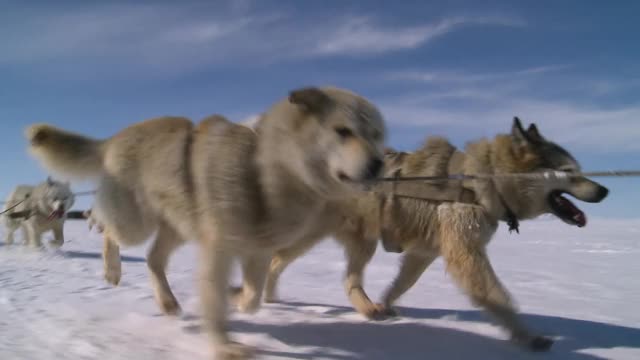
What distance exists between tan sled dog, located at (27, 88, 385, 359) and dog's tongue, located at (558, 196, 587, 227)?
195 cm

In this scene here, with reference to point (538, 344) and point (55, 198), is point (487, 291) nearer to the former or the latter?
point (538, 344)

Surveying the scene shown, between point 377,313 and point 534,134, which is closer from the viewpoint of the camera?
point 534,134

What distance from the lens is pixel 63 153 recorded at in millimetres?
4055

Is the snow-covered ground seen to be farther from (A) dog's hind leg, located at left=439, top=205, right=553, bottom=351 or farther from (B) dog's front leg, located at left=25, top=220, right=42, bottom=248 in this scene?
(B) dog's front leg, located at left=25, top=220, right=42, bottom=248

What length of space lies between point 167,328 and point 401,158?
228cm

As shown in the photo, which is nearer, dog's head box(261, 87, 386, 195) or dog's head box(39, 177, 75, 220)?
dog's head box(261, 87, 386, 195)

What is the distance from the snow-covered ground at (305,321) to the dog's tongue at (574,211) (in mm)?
823

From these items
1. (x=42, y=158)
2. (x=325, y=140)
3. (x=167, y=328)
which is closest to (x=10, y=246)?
(x=42, y=158)

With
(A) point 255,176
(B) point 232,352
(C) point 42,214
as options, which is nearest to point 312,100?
(A) point 255,176

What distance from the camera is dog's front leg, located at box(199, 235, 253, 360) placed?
2.87 meters

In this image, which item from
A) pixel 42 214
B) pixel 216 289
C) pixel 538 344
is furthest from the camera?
pixel 42 214

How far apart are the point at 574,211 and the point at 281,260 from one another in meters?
2.39

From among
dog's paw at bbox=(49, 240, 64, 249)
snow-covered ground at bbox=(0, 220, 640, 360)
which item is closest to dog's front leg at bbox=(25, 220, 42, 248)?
dog's paw at bbox=(49, 240, 64, 249)

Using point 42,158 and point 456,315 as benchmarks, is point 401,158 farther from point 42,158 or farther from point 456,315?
point 42,158
